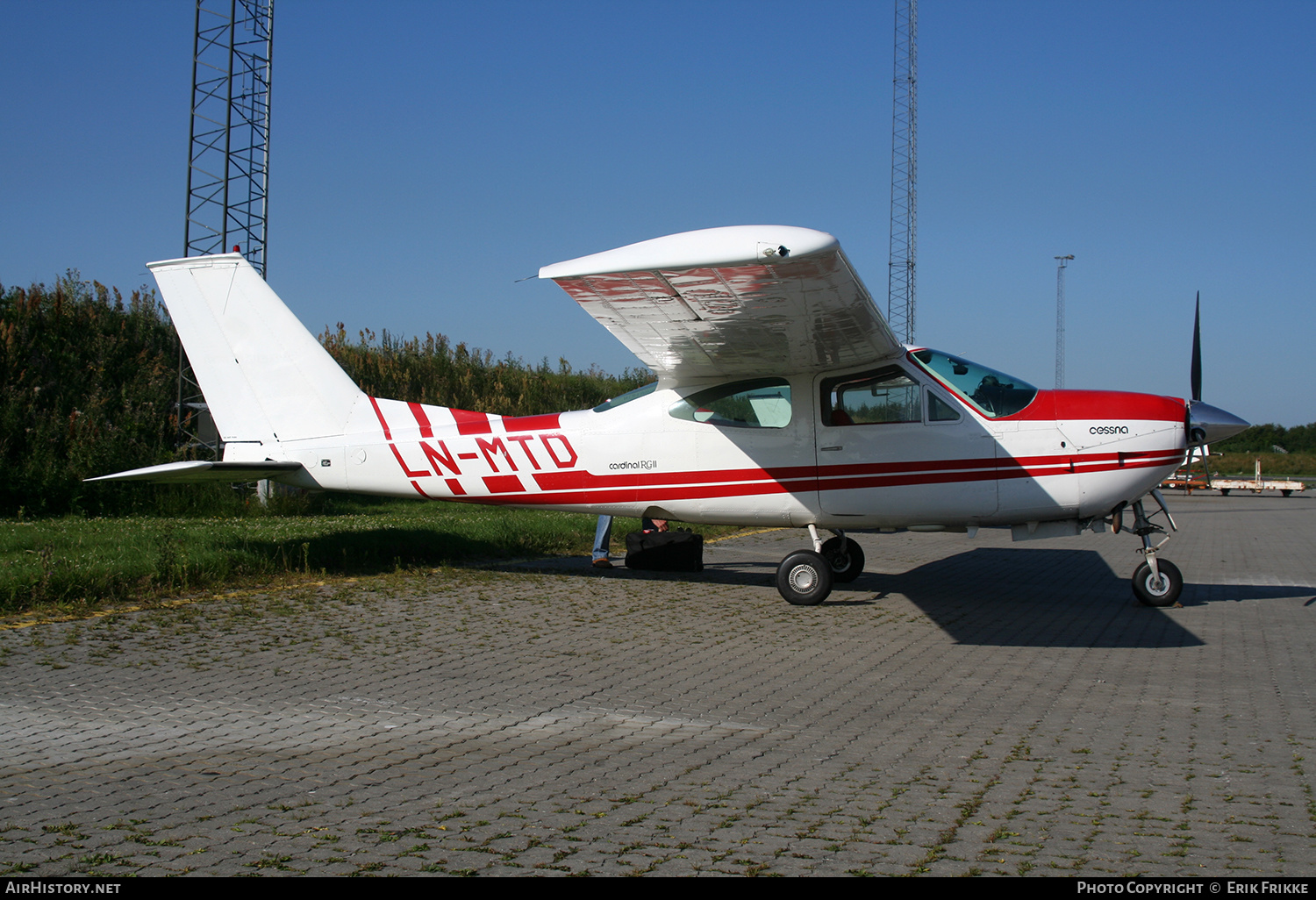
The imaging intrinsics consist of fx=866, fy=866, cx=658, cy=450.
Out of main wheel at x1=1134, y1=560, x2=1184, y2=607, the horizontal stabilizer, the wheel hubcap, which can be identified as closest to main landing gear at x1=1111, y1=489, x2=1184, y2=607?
main wheel at x1=1134, y1=560, x2=1184, y2=607

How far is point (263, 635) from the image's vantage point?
633cm

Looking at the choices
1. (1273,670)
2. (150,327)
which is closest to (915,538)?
(1273,670)

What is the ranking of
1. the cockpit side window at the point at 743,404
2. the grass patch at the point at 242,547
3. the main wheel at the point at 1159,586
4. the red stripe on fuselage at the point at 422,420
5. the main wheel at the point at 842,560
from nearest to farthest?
the grass patch at the point at 242,547, the main wheel at the point at 1159,586, the cockpit side window at the point at 743,404, the red stripe on fuselage at the point at 422,420, the main wheel at the point at 842,560

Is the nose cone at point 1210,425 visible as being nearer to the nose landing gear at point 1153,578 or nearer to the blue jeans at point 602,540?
the nose landing gear at point 1153,578

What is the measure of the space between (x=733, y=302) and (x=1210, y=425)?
15.5 feet

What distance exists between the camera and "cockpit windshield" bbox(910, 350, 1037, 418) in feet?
25.7

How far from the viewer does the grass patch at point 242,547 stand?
24.3 feet

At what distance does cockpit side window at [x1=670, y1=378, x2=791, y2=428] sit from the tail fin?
3.62m

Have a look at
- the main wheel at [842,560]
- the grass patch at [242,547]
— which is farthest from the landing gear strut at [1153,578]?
the grass patch at [242,547]

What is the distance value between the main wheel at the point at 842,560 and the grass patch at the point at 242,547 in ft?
12.8

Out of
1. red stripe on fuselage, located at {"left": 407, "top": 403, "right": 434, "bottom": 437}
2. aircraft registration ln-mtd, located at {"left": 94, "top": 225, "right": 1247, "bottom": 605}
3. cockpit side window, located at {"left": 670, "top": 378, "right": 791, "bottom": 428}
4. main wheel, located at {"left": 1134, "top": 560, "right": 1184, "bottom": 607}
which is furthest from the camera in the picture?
red stripe on fuselage, located at {"left": 407, "top": 403, "right": 434, "bottom": 437}

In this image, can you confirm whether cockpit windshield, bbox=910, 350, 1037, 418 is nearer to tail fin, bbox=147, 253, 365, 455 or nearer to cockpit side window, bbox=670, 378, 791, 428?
cockpit side window, bbox=670, 378, 791, 428

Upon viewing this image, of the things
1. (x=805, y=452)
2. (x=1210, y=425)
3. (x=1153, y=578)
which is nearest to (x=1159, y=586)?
(x=1153, y=578)

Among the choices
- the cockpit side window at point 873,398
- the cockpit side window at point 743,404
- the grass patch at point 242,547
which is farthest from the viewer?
the cockpit side window at point 743,404
